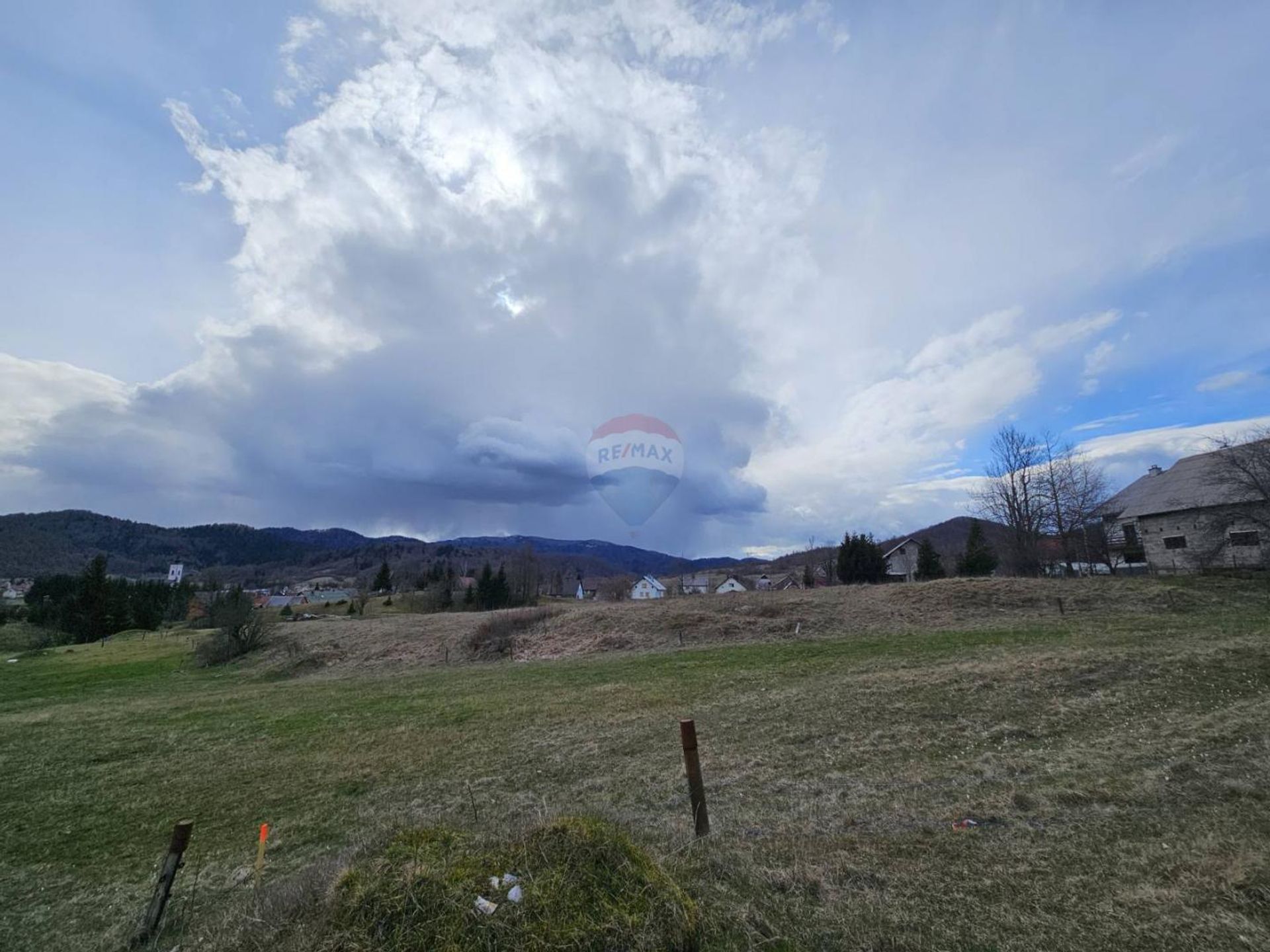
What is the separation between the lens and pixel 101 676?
112 feet

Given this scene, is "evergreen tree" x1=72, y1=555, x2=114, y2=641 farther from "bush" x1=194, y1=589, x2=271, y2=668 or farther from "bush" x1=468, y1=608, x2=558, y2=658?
"bush" x1=468, y1=608, x2=558, y2=658

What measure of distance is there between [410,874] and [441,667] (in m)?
29.8

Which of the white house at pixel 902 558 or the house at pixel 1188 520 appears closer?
the house at pixel 1188 520

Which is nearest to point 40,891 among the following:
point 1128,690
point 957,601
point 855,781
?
point 855,781

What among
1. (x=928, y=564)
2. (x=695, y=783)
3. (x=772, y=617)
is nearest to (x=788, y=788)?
(x=695, y=783)

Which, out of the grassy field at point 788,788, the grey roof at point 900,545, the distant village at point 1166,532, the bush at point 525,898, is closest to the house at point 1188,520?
the distant village at point 1166,532

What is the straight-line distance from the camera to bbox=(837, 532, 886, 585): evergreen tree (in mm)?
57312

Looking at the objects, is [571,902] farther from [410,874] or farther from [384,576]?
[384,576]

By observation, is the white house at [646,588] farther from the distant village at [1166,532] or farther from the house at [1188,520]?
the house at [1188,520]

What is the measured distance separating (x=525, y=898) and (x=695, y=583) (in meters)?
113

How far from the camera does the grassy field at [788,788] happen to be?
3908mm

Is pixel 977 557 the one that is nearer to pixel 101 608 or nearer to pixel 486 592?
pixel 486 592

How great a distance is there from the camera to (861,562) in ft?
189

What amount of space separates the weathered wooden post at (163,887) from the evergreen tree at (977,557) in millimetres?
60371
